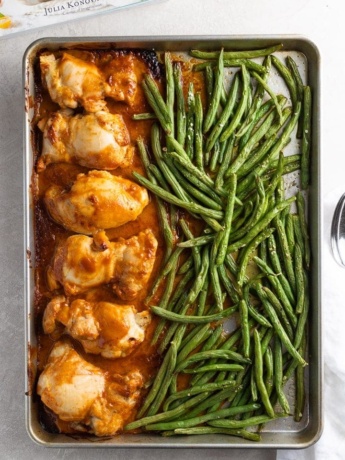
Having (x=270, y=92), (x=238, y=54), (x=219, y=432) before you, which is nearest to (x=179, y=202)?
(x=270, y=92)

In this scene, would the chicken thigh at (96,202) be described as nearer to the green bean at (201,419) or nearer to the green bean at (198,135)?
the green bean at (198,135)

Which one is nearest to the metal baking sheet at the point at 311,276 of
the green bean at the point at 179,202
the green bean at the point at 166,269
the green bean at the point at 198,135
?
the green bean at the point at 198,135

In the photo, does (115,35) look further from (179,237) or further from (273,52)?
(179,237)

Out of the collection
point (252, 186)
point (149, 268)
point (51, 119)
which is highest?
point (51, 119)

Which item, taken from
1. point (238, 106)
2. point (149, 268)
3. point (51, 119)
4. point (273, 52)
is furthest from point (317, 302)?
point (51, 119)

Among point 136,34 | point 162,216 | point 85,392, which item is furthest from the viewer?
point 136,34

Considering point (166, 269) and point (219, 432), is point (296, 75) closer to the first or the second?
point (166, 269)
